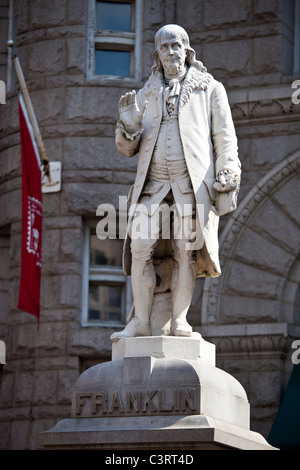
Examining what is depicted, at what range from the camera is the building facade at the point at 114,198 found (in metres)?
16.1

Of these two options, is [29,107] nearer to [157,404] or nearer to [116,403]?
[116,403]

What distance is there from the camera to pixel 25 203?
648 inches

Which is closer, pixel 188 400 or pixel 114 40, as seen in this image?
pixel 188 400

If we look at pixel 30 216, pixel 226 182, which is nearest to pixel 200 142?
pixel 226 182

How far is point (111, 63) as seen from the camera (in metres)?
17.9

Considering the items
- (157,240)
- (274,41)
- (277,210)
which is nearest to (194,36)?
(274,41)

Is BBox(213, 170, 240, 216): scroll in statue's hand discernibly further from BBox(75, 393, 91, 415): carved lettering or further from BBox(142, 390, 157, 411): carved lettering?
BBox(75, 393, 91, 415): carved lettering

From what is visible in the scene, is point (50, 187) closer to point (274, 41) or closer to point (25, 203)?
point (25, 203)

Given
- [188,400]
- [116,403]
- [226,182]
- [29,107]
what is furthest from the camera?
[29,107]

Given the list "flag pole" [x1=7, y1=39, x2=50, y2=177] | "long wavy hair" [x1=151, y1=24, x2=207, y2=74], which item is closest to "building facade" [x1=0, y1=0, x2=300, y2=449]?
→ "flag pole" [x1=7, y1=39, x2=50, y2=177]

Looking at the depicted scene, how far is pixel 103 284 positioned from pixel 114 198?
122 centimetres

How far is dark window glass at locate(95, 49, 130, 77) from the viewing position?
58.5ft

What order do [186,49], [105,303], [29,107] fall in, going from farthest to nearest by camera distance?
[105,303] < [29,107] < [186,49]

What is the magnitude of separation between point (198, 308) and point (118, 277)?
4.66ft
